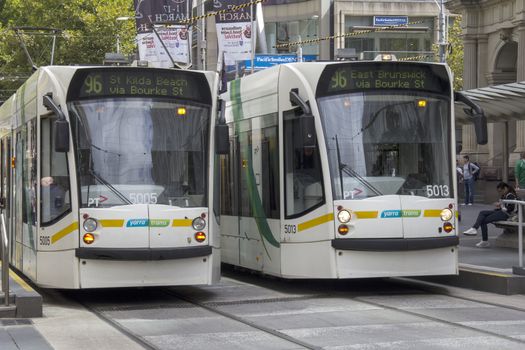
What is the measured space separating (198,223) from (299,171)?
1.78 meters

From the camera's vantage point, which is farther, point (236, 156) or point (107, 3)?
point (107, 3)

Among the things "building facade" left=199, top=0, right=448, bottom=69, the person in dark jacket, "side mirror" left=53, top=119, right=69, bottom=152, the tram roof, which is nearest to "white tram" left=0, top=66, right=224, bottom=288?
"side mirror" left=53, top=119, right=69, bottom=152

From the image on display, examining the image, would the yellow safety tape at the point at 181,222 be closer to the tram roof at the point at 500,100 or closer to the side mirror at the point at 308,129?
the side mirror at the point at 308,129

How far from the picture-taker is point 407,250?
14453 millimetres

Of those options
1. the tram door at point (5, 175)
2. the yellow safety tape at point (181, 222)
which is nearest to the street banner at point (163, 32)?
the tram door at point (5, 175)

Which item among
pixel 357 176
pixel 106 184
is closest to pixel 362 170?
pixel 357 176

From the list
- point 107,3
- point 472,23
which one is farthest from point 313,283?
point 107,3

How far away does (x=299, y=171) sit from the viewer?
49.2 ft

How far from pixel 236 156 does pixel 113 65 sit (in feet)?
11.0

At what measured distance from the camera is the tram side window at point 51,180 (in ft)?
45.2

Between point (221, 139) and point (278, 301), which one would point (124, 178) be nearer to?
point (221, 139)

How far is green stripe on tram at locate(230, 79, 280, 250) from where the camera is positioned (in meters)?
15.9

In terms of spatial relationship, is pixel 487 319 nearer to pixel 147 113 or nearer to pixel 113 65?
pixel 147 113

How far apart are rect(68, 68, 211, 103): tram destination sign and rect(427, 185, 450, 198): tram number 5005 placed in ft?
10.2
